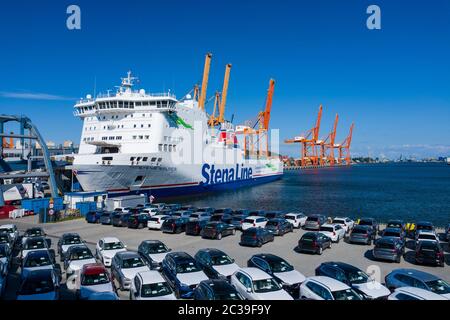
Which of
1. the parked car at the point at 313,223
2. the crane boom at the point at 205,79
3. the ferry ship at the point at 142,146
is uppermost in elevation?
the crane boom at the point at 205,79

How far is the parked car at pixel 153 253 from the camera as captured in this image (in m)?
13.4

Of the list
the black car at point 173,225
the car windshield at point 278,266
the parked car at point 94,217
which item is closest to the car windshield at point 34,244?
the black car at point 173,225

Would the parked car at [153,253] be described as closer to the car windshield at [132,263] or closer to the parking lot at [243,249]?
the car windshield at [132,263]

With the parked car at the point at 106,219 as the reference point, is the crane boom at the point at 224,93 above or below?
above

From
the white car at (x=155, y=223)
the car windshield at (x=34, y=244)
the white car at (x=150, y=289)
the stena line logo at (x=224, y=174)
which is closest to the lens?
the white car at (x=150, y=289)

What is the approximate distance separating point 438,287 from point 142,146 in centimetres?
3639

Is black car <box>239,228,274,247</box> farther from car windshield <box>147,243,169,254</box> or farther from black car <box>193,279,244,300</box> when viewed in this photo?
black car <box>193,279,244,300</box>

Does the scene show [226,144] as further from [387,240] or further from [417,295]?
[417,295]

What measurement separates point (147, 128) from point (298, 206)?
22.2m

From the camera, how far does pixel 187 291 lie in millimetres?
10477

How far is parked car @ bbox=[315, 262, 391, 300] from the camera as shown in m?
10.0

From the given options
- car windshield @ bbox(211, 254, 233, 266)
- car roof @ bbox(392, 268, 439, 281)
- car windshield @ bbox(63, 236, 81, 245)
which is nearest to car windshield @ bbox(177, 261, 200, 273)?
car windshield @ bbox(211, 254, 233, 266)

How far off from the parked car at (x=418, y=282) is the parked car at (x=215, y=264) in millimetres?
5252

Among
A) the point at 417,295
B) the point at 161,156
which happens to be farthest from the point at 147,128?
the point at 417,295
